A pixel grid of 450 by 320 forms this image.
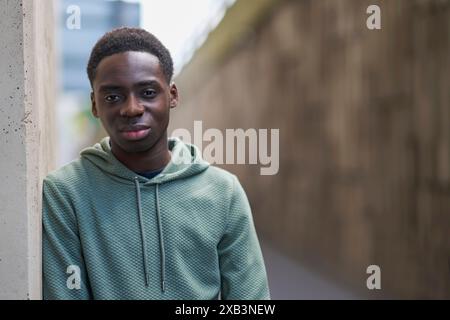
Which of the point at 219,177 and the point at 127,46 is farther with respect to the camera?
the point at 219,177

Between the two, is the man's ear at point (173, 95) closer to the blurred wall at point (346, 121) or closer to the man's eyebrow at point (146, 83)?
the man's eyebrow at point (146, 83)

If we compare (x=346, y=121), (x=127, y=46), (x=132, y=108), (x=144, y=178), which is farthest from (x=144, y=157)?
(x=346, y=121)

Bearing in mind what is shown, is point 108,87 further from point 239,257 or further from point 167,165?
point 239,257

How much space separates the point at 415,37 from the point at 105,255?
242cm

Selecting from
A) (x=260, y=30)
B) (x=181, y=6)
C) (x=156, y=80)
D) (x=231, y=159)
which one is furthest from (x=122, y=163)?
(x=260, y=30)

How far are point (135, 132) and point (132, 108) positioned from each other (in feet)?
0.21

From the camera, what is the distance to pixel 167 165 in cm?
159

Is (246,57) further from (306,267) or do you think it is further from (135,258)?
(135,258)

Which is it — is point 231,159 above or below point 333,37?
below

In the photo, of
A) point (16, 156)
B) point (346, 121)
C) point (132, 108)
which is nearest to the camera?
point (16, 156)

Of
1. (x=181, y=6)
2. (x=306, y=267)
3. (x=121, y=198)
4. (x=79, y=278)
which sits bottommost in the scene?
(x=306, y=267)

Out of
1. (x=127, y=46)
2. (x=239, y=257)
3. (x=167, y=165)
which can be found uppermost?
(x=127, y=46)

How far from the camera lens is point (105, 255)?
1.47 m

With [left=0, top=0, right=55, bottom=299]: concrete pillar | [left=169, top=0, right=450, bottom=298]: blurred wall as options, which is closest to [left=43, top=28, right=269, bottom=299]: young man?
[left=0, top=0, right=55, bottom=299]: concrete pillar
